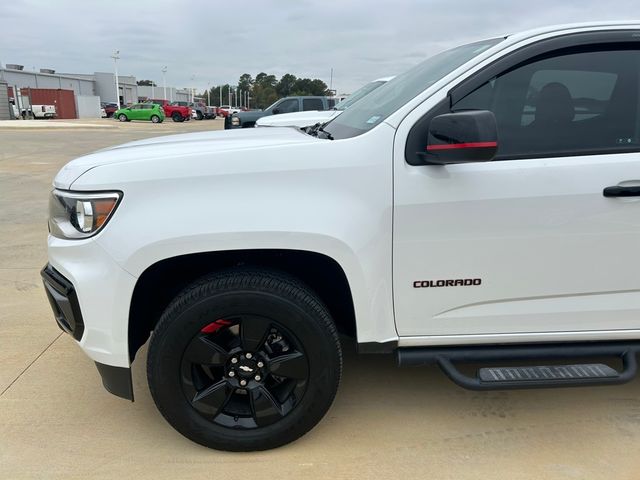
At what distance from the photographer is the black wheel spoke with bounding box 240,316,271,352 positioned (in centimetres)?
229

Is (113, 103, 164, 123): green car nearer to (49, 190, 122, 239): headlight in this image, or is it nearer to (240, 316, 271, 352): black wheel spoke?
(49, 190, 122, 239): headlight

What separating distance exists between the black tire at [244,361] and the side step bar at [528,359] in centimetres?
45

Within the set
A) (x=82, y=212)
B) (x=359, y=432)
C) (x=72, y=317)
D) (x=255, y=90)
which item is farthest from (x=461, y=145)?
(x=255, y=90)

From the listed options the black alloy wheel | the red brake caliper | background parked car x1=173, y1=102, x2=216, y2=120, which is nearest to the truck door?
the black alloy wheel

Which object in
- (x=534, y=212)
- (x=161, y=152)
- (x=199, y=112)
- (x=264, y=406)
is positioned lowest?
(x=264, y=406)

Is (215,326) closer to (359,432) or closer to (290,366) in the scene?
(290,366)

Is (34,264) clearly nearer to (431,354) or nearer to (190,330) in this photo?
(190,330)

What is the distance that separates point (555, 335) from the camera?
2.44 m

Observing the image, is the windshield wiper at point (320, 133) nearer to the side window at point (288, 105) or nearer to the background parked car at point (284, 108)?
the background parked car at point (284, 108)

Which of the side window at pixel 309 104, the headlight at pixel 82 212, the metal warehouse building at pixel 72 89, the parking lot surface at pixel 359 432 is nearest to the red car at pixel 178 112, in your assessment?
the metal warehouse building at pixel 72 89

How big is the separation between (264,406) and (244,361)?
9.2 inches

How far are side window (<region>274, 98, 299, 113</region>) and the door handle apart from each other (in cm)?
1473

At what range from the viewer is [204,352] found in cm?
232

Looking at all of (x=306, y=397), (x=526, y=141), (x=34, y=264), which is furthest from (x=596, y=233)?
(x=34, y=264)
